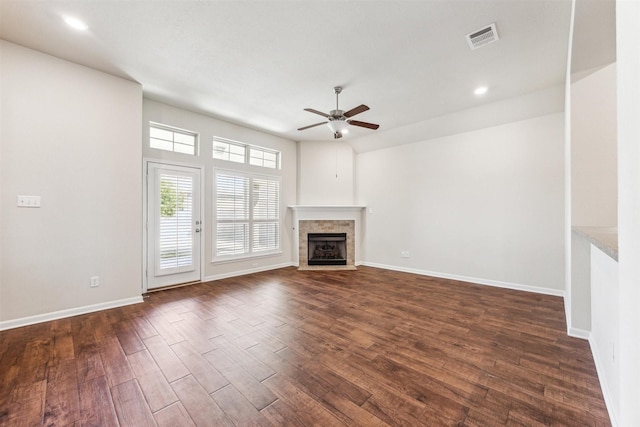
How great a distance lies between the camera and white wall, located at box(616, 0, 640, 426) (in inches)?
22.0

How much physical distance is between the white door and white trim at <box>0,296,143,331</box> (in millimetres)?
606

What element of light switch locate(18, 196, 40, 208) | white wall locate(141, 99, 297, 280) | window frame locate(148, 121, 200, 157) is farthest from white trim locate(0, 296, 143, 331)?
window frame locate(148, 121, 200, 157)

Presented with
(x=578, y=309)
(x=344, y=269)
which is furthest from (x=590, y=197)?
(x=344, y=269)

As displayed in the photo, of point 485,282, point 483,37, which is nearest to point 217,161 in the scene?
point 483,37

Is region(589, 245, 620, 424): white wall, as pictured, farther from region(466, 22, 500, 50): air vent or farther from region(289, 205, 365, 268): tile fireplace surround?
region(289, 205, 365, 268): tile fireplace surround

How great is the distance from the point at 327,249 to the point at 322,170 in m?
1.94

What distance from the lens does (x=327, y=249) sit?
250 inches

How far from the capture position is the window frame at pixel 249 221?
4898 millimetres

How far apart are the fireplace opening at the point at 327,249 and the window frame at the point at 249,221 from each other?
0.78 m

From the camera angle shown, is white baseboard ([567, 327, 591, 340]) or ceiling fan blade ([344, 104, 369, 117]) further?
ceiling fan blade ([344, 104, 369, 117])

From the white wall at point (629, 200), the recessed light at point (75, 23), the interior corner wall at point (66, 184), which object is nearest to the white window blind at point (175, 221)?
the interior corner wall at point (66, 184)

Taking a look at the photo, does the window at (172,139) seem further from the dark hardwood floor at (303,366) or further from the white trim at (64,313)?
the dark hardwood floor at (303,366)

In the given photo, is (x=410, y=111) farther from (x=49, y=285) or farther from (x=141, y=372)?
(x=49, y=285)

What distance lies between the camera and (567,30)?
8.24ft
